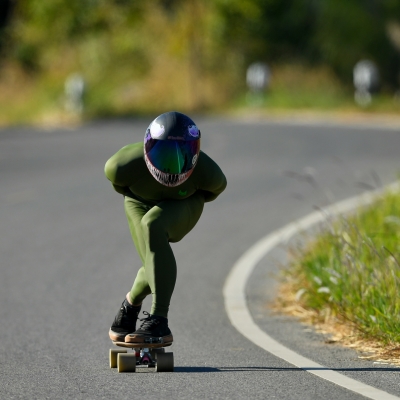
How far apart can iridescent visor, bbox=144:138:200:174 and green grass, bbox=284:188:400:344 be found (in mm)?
1509

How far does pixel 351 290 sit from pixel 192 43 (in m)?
32.7

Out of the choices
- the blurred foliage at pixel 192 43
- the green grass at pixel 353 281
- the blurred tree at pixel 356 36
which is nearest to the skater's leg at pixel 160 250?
the green grass at pixel 353 281

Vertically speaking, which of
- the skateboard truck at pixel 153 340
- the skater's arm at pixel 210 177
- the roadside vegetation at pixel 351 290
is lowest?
the skateboard truck at pixel 153 340

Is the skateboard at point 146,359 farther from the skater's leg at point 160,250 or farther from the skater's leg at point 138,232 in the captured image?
the skater's leg at point 138,232

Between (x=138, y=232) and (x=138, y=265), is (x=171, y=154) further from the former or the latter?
(x=138, y=265)

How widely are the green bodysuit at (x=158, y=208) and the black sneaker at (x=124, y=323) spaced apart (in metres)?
0.22

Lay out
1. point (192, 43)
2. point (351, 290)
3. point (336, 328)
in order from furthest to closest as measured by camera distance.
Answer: point (192, 43) → point (351, 290) → point (336, 328)

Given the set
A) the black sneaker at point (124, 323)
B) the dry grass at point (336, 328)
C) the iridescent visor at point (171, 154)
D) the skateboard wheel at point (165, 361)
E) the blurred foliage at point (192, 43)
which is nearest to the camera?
the iridescent visor at point (171, 154)

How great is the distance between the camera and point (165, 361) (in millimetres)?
5773

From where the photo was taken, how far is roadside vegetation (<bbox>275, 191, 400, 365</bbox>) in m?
6.49

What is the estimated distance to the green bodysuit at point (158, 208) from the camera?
18.6ft

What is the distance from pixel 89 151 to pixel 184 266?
12933 mm

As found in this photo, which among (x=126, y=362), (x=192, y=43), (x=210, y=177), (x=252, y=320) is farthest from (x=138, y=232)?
(x=192, y=43)

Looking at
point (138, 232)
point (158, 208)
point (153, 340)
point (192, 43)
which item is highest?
point (192, 43)
